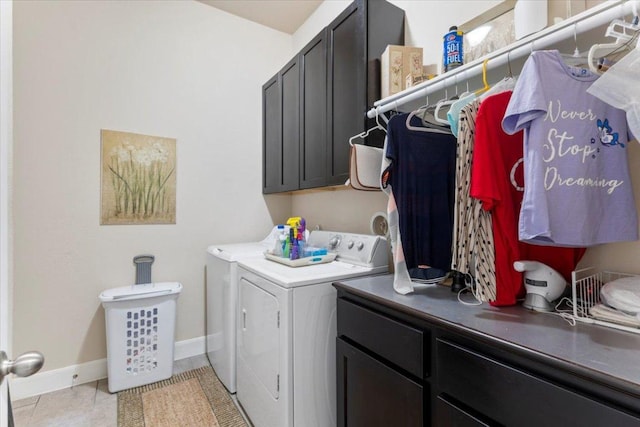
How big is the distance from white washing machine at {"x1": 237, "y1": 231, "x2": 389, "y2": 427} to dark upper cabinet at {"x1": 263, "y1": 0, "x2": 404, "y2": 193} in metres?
0.60

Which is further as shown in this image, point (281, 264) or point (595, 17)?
→ point (281, 264)

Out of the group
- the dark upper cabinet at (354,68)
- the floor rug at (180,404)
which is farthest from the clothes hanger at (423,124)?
the floor rug at (180,404)

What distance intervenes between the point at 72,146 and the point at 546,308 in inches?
112

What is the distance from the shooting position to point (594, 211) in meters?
0.87

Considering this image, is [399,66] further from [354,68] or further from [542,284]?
[542,284]

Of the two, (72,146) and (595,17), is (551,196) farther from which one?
(72,146)

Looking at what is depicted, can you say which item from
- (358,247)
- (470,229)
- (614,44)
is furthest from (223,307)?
(614,44)

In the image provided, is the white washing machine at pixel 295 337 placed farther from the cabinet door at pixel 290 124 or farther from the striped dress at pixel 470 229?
the cabinet door at pixel 290 124

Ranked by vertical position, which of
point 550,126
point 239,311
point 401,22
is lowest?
point 239,311

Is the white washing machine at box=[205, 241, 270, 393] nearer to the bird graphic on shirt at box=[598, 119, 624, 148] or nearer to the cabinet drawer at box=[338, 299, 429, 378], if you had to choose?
the cabinet drawer at box=[338, 299, 429, 378]

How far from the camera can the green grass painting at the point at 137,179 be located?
2.23m

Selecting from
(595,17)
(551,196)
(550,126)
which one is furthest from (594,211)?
(595,17)

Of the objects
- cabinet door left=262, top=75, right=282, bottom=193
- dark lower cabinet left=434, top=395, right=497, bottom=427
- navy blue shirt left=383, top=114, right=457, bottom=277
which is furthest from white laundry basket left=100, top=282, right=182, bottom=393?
dark lower cabinet left=434, top=395, right=497, bottom=427

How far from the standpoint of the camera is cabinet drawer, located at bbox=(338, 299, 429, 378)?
0.97m
